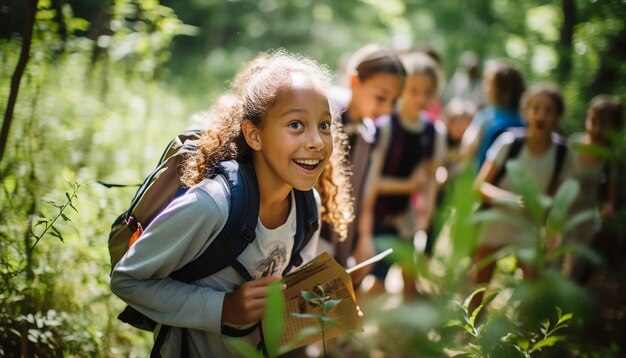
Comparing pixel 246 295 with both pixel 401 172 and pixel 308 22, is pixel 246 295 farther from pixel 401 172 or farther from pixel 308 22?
pixel 308 22

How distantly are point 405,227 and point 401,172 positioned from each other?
0.49 metres

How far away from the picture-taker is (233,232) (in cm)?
186

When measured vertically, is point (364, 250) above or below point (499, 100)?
below

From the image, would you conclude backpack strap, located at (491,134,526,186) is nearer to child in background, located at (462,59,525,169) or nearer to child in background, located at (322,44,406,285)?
child in background, located at (462,59,525,169)

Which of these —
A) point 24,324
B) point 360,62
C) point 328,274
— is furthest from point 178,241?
point 360,62

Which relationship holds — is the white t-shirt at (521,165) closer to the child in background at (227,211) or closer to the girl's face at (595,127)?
the girl's face at (595,127)

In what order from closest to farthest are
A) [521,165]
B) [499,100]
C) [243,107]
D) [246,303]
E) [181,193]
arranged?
[246,303] → [181,193] → [243,107] → [521,165] → [499,100]

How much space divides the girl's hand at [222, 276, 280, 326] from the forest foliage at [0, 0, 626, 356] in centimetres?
A: 67

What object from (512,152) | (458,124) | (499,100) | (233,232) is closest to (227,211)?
(233,232)

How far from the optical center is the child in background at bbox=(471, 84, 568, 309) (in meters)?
4.41

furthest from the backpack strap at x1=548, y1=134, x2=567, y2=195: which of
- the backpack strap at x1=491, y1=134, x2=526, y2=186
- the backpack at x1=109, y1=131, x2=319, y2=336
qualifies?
the backpack at x1=109, y1=131, x2=319, y2=336

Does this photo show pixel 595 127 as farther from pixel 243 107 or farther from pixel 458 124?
pixel 243 107

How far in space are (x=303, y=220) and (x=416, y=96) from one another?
305 cm

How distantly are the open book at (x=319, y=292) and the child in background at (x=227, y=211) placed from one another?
122 mm
